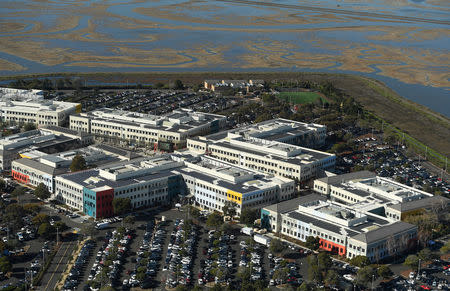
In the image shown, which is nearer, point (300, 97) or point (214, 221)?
point (214, 221)

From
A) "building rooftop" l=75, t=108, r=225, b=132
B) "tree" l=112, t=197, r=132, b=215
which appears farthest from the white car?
"building rooftop" l=75, t=108, r=225, b=132

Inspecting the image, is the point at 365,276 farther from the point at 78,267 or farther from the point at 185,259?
the point at 78,267

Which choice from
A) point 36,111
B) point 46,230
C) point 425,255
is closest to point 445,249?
point 425,255

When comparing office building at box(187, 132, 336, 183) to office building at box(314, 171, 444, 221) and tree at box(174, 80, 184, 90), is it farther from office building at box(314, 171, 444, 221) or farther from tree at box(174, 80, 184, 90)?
tree at box(174, 80, 184, 90)

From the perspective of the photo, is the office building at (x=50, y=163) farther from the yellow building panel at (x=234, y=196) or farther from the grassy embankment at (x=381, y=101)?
the grassy embankment at (x=381, y=101)

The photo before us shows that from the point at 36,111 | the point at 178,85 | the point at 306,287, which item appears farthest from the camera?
the point at 178,85

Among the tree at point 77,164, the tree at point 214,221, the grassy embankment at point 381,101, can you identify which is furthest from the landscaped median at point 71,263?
the grassy embankment at point 381,101

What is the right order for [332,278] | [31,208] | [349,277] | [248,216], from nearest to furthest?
1. [332,278]
2. [349,277]
3. [248,216]
4. [31,208]
